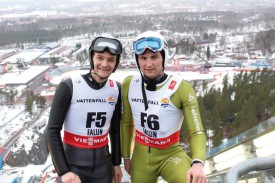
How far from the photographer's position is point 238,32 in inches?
2479

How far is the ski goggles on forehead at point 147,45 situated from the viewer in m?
2.10

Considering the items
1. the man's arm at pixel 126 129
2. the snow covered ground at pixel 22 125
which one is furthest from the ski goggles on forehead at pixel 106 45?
the snow covered ground at pixel 22 125

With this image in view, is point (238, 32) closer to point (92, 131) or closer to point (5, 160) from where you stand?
point (5, 160)

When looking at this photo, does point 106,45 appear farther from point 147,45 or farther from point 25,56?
point 25,56

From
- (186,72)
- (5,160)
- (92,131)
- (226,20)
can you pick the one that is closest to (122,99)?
(92,131)

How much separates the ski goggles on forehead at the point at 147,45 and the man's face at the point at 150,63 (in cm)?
3

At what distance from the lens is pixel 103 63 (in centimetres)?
207

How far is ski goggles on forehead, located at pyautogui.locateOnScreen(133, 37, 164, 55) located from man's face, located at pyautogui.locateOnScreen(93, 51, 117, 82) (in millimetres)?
158

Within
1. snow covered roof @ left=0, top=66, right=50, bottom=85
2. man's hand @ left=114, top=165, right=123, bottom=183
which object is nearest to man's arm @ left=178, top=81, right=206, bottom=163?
man's hand @ left=114, top=165, right=123, bottom=183

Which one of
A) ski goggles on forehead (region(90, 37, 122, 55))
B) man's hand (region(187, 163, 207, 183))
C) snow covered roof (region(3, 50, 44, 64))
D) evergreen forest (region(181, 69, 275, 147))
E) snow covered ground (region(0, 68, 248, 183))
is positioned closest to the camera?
man's hand (region(187, 163, 207, 183))

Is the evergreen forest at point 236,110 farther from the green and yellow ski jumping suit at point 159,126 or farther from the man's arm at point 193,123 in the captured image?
the man's arm at point 193,123

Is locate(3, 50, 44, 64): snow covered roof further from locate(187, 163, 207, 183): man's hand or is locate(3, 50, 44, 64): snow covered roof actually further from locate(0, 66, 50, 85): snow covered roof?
locate(187, 163, 207, 183): man's hand

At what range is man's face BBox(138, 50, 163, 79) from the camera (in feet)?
6.95

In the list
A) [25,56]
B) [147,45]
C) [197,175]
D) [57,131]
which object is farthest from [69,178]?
[25,56]
